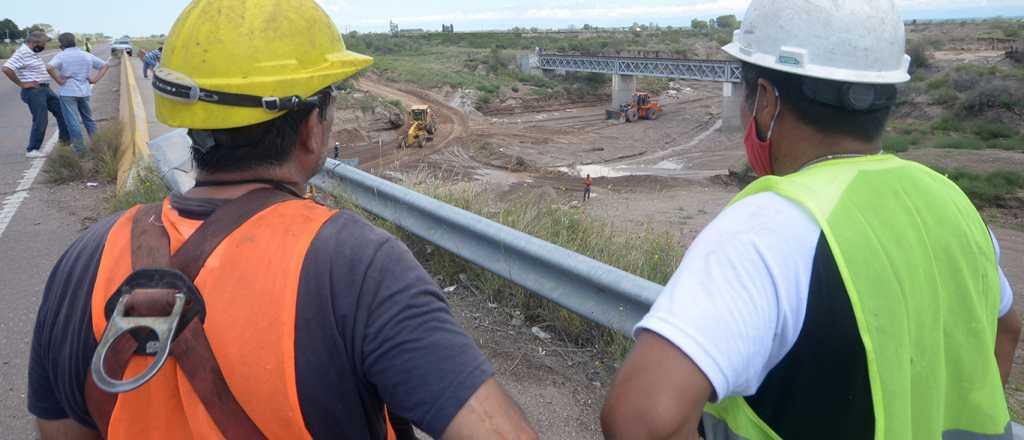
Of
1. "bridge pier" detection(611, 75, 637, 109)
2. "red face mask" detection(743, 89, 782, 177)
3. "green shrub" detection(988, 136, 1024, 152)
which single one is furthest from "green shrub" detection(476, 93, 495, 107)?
"red face mask" detection(743, 89, 782, 177)

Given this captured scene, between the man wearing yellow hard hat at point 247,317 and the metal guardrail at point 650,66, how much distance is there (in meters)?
43.4

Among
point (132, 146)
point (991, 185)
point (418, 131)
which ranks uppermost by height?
point (132, 146)

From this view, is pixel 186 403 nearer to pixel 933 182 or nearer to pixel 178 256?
pixel 178 256

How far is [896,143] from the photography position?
113 feet

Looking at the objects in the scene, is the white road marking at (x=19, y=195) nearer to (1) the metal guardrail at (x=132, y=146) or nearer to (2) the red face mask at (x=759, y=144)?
(1) the metal guardrail at (x=132, y=146)

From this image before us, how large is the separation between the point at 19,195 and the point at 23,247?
283 cm

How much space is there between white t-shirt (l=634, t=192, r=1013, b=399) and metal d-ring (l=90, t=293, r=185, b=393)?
2.86ft

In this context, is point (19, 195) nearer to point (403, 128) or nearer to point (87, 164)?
point (87, 164)

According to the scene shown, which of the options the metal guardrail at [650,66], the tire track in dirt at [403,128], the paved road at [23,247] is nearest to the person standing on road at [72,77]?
the paved road at [23,247]

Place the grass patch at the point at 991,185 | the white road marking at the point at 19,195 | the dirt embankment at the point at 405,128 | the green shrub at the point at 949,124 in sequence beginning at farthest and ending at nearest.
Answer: the green shrub at the point at 949,124
the dirt embankment at the point at 405,128
the grass patch at the point at 991,185
the white road marking at the point at 19,195

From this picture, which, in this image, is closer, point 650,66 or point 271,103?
point 271,103

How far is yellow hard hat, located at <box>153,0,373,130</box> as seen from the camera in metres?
1.62

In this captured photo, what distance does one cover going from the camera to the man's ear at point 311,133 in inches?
68.2

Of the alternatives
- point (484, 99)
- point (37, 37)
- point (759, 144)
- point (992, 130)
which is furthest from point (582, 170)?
point (759, 144)
